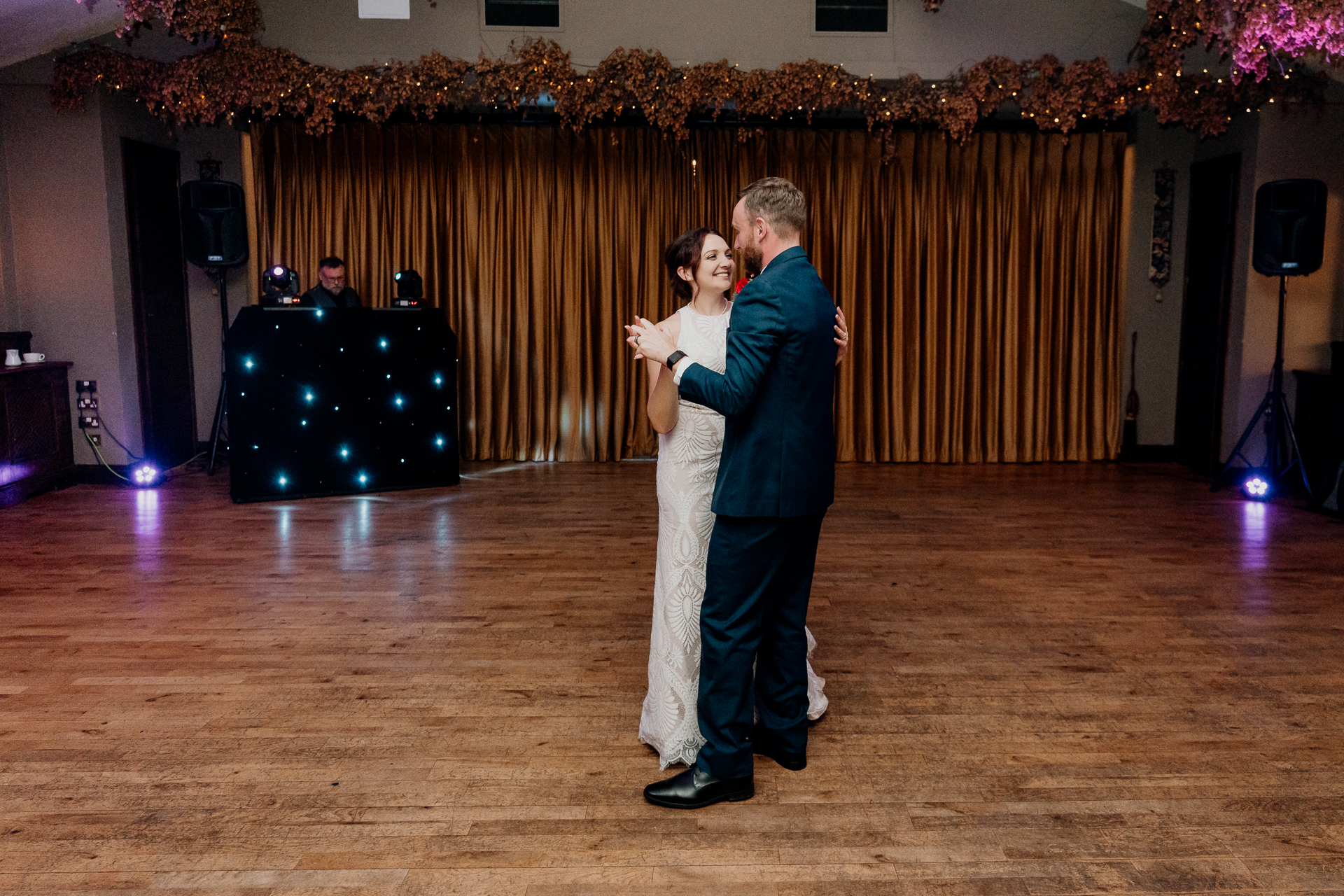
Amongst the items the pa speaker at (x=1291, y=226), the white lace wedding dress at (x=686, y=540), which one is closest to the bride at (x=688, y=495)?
the white lace wedding dress at (x=686, y=540)

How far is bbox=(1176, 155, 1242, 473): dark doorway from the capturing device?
7160mm

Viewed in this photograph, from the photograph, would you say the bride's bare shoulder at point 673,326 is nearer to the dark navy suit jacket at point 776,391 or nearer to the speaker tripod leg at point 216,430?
the dark navy suit jacket at point 776,391

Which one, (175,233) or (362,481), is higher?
(175,233)

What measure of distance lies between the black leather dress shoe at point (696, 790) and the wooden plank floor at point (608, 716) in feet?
0.15

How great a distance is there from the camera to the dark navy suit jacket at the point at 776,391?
235 centimetres

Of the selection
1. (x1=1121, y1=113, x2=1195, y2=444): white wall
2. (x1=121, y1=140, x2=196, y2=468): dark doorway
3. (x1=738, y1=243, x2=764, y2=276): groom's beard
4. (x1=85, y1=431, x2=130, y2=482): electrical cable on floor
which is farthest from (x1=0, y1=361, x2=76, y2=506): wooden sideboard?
(x1=1121, y1=113, x2=1195, y2=444): white wall

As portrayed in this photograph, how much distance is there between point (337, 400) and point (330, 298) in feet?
3.60

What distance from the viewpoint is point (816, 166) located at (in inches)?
308

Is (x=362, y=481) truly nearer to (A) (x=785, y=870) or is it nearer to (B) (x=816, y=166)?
(B) (x=816, y=166)

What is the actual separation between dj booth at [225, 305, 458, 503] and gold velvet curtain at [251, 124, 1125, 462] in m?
1.36

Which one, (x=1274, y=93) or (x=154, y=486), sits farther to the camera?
(x=154, y=486)

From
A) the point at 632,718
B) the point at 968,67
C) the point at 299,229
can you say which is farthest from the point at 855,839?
the point at 299,229

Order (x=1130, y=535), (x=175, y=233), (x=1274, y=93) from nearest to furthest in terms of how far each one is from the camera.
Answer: (x=1130, y=535) → (x=1274, y=93) → (x=175, y=233)

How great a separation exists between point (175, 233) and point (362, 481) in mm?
2859
